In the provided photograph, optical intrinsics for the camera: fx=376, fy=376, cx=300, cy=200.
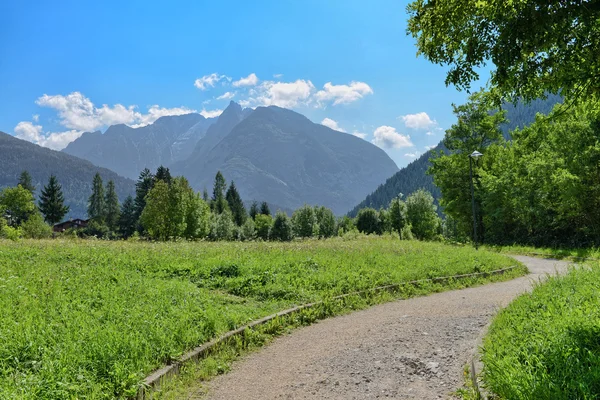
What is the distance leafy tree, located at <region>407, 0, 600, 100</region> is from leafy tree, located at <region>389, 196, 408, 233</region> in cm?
5744

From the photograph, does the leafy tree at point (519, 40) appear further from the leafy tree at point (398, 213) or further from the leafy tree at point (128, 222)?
the leafy tree at point (128, 222)

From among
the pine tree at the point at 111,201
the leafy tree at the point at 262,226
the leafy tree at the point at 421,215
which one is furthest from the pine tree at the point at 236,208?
the leafy tree at the point at 421,215

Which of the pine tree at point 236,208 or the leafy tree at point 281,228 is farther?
the pine tree at point 236,208

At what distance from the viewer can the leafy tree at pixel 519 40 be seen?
4.71 meters

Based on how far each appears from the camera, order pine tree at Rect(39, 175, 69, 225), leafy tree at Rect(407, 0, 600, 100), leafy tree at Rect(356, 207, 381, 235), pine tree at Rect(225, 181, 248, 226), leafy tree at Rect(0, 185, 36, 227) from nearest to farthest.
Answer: leafy tree at Rect(407, 0, 600, 100)
leafy tree at Rect(0, 185, 36, 227)
pine tree at Rect(39, 175, 69, 225)
leafy tree at Rect(356, 207, 381, 235)
pine tree at Rect(225, 181, 248, 226)

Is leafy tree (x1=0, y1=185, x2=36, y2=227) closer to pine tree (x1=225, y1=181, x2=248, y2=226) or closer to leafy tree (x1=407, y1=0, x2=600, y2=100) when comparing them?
pine tree (x1=225, y1=181, x2=248, y2=226)

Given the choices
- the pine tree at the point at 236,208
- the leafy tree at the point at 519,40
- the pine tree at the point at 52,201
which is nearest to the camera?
the leafy tree at the point at 519,40

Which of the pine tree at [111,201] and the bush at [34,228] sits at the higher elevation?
the pine tree at [111,201]

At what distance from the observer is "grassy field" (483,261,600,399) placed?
3617 millimetres

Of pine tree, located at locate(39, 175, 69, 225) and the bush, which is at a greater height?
pine tree, located at locate(39, 175, 69, 225)

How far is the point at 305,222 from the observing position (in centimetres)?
9519

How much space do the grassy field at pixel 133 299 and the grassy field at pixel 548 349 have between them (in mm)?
4459

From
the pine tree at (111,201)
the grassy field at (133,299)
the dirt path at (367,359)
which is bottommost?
the dirt path at (367,359)

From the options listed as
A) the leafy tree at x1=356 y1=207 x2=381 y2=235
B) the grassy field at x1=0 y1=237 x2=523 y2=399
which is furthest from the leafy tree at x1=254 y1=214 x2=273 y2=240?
the grassy field at x1=0 y1=237 x2=523 y2=399
